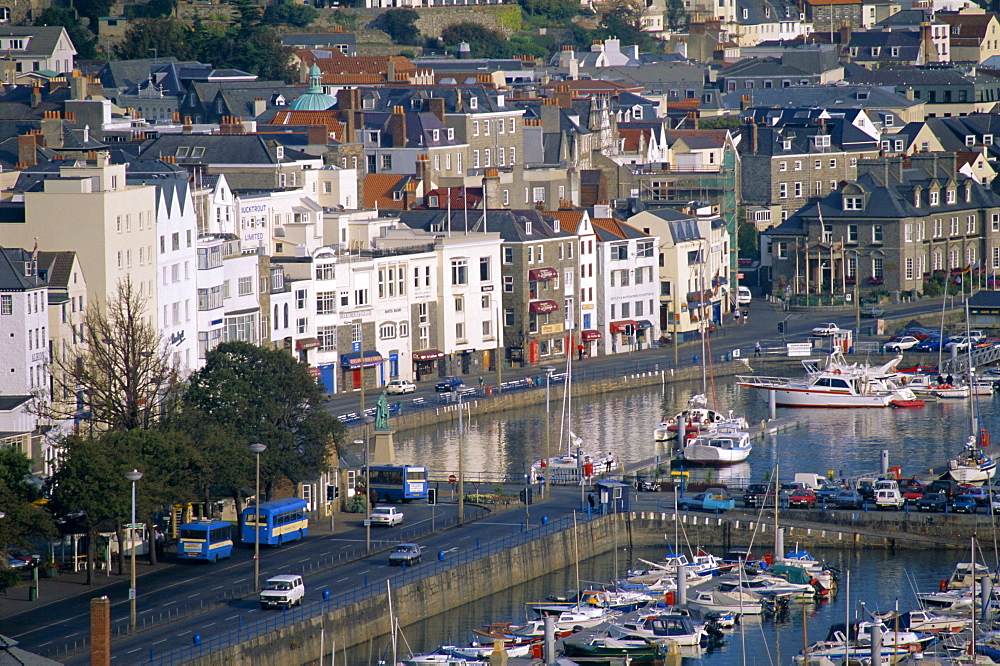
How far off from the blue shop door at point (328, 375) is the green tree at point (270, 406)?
23991mm

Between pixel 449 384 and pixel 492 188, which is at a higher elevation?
pixel 492 188

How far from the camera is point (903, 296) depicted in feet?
446

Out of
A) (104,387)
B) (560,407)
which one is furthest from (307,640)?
(560,407)

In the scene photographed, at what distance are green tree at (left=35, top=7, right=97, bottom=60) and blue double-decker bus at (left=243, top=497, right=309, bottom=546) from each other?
4339 inches

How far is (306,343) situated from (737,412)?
64.6 feet

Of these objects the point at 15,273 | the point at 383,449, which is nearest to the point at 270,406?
the point at 15,273

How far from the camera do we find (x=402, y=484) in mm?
80625

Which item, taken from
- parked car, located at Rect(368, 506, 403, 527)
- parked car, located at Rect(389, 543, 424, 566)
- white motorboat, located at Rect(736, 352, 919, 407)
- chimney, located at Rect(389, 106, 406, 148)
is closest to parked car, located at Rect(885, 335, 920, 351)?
white motorboat, located at Rect(736, 352, 919, 407)

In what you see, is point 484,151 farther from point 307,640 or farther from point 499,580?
point 307,640

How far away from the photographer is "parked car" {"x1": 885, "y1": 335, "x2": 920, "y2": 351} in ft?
391

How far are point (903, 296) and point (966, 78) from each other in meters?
59.5

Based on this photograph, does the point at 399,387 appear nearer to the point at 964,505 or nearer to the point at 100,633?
the point at 964,505

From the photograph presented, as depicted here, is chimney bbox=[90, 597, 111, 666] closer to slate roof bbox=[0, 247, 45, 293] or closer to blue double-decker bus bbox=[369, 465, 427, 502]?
blue double-decker bus bbox=[369, 465, 427, 502]

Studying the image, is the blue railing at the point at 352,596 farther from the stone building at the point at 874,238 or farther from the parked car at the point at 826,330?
the stone building at the point at 874,238
